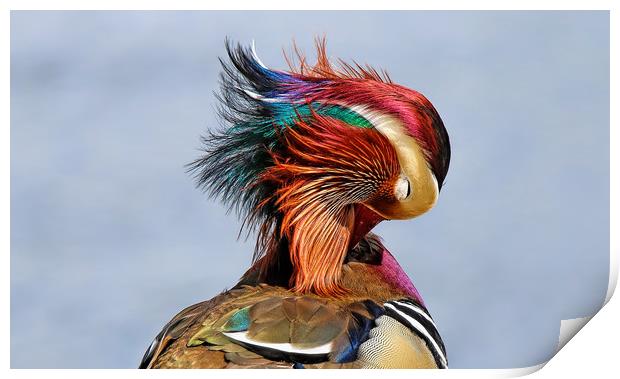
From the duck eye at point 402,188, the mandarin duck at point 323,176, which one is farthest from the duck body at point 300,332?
the duck eye at point 402,188

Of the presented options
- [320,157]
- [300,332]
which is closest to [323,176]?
[320,157]

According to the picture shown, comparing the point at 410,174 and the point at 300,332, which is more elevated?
the point at 410,174

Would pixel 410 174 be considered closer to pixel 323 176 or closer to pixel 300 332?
pixel 323 176

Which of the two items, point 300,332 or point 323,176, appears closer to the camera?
point 300,332

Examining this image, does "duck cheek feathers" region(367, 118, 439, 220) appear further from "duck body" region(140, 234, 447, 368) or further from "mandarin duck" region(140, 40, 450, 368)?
"duck body" region(140, 234, 447, 368)

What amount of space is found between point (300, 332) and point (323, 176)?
35 centimetres

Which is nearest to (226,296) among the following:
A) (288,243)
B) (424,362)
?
(288,243)

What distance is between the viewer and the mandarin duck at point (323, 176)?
2.22 m

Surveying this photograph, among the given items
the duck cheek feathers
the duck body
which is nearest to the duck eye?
the duck cheek feathers

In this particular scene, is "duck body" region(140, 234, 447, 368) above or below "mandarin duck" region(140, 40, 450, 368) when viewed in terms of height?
below

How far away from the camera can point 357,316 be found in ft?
7.14

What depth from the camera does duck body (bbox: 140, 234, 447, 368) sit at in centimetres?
203

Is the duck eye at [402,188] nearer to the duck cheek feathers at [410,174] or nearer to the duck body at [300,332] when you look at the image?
the duck cheek feathers at [410,174]

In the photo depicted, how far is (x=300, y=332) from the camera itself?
2066 mm
